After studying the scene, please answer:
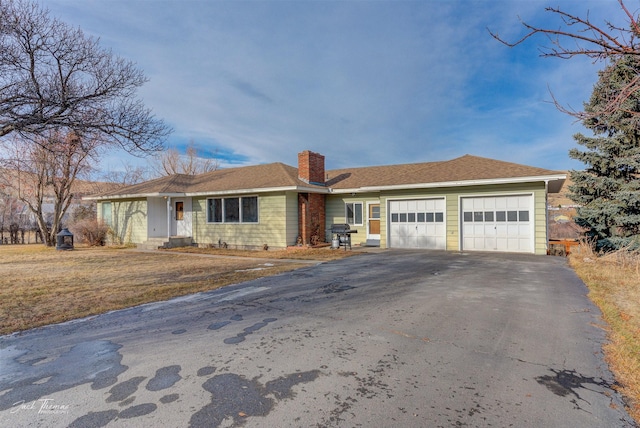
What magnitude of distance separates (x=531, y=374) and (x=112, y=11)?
1164 cm

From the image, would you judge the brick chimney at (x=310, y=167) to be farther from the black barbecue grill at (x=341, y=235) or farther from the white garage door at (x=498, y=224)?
the white garage door at (x=498, y=224)

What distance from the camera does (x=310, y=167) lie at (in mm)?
15492

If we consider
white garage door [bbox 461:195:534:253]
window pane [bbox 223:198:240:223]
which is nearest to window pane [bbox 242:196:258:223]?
window pane [bbox 223:198:240:223]

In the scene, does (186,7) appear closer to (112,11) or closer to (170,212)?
(112,11)

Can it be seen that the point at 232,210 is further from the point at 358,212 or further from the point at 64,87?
the point at 64,87

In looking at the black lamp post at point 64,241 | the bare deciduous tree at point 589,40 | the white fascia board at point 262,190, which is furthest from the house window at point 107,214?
the bare deciduous tree at point 589,40

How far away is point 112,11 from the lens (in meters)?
8.47

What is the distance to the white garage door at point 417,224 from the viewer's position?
526 inches

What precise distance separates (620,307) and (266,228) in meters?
12.2

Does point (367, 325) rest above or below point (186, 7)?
below

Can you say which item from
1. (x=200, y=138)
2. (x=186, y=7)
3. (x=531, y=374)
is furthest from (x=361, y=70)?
(x=200, y=138)

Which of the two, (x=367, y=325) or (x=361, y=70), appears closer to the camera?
(x=367, y=325)

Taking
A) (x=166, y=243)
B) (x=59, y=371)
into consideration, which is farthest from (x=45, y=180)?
(x=59, y=371)

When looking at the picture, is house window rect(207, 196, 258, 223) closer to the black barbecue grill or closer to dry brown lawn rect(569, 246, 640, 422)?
the black barbecue grill
